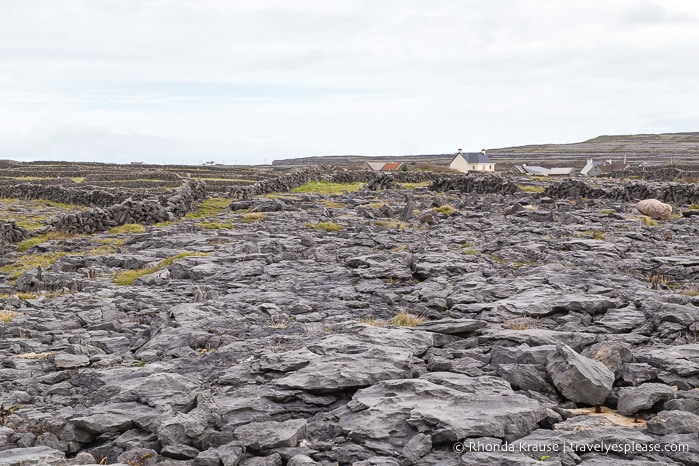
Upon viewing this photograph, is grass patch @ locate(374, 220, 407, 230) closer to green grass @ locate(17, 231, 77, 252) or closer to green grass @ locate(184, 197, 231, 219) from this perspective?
green grass @ locate(184, 197, 231, 219)

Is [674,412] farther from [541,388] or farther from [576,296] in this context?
[576,296]

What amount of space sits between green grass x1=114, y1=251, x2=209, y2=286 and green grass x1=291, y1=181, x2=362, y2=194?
32.2 metres

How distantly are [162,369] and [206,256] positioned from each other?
1160 centimetres

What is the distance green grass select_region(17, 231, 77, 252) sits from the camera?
29.9m

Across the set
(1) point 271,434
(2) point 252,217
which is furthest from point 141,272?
(2) point 252,217

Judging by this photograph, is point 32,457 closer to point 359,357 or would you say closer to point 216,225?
point 359,357

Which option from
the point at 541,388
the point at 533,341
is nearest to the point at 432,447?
the point at 541,388

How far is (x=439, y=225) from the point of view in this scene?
102 ft

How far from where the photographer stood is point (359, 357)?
1110 centimetres

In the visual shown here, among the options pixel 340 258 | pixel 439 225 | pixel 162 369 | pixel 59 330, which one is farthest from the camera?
pixel 439 225

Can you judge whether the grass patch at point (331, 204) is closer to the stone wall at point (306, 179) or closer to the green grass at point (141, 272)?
the stone wall at point (306, 179)

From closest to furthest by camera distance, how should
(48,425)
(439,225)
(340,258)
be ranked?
(48,425) < (340,258) < (439,225)

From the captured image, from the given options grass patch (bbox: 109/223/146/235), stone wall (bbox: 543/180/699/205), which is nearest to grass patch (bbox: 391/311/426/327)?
grass patch (bbox: 109/223/146/235)

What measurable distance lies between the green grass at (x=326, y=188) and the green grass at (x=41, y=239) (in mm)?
25137
